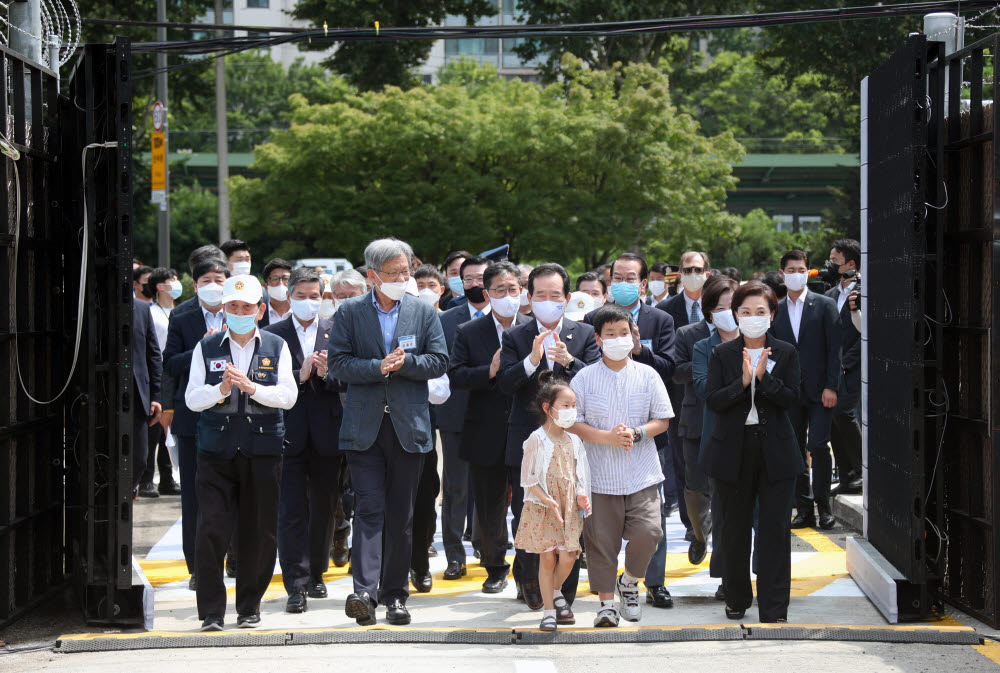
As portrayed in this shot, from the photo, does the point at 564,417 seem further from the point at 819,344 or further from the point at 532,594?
the point at 819,344

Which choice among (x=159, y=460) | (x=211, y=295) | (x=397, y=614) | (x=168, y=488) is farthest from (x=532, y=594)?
(x=159, y=460)

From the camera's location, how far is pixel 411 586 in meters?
8.94

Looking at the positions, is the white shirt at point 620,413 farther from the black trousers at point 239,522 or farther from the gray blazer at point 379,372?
the black trousers at point 239,522

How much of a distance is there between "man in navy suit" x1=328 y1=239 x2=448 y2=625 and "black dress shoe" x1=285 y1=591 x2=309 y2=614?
57 centimetres

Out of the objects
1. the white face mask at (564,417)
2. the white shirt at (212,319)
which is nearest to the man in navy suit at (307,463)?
the white shirt at (212,319)

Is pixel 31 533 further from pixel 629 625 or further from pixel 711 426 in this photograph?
pixel 711 426

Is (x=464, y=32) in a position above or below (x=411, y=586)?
above

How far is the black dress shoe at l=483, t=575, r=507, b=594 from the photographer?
8594 mm

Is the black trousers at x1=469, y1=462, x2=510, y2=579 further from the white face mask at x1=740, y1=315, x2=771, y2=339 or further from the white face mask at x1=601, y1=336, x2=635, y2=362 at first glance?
the white face mask at x1=740, y1=315, x2=771, y2=339

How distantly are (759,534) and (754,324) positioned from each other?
4.11 ft

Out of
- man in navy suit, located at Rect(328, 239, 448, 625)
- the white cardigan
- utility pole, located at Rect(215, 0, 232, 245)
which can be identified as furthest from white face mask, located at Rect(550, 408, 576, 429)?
utility pole, located at Rect(215, 0, 232, 245)

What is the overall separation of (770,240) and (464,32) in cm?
4285

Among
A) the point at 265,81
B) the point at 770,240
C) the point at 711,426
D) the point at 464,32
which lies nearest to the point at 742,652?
the point at 711,426

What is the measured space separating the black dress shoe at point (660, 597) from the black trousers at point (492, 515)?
1.05m
